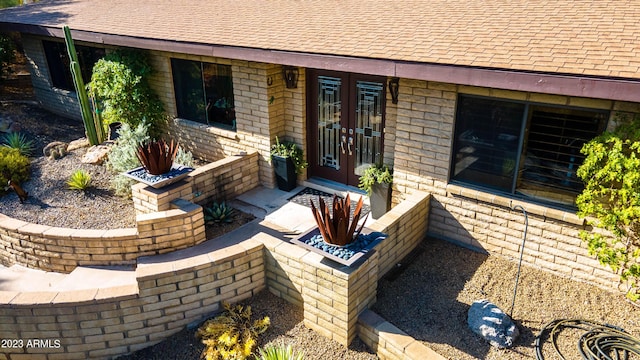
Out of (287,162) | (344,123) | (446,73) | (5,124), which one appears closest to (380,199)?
(344,123)

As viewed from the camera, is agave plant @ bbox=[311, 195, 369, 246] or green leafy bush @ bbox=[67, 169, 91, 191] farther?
green leafy bush @ bbox=[67, 169, 91, 191]

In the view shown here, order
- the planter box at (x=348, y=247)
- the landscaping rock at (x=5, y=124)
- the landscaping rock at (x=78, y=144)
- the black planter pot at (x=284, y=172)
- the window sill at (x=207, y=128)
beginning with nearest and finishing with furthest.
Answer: the planter box at (x=348, y=247), the black planter pot at (x=284, y=172), the window sill at (x=207, y=128), the landscaping rock at (x=78, y=144), the landscaping rock at (x=5, y=124)

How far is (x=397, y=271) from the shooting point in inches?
243

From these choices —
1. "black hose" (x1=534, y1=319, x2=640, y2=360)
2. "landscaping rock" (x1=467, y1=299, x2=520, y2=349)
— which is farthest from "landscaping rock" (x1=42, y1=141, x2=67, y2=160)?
"black hose" (x1=534, y1=319, x2=640, y2=360)

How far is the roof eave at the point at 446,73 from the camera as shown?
4668 mm

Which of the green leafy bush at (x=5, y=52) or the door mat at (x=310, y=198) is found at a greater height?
the green leafy bush at (x=5, y=52)

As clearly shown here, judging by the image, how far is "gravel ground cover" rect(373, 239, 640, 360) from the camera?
16.1ft

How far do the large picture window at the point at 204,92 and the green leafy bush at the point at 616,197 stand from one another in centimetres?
624

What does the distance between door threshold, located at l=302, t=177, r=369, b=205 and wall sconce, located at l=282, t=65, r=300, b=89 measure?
1.82 meters

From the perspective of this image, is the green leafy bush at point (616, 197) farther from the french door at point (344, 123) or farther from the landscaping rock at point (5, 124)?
the landscaping rock at point (5, 124)

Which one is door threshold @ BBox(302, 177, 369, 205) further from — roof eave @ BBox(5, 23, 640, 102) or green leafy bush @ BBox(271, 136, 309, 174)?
roof eave @ BBox(5, 23, 640, 102)

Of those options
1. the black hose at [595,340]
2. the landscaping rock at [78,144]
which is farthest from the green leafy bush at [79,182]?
the black hose at [595,340]

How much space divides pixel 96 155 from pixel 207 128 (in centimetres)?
243

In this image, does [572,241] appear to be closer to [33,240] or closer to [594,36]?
[594,36]
